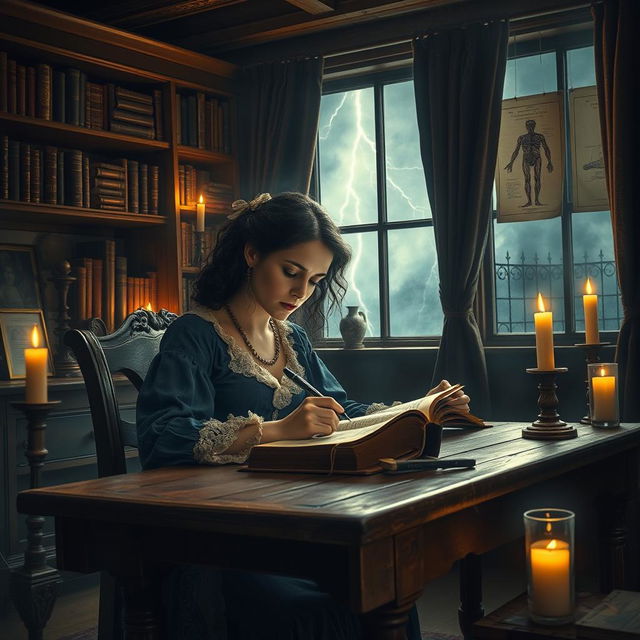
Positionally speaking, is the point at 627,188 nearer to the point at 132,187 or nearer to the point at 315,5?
the point at 315,5

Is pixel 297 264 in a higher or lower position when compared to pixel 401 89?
lower

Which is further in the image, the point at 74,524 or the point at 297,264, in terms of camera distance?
the point at 297,264

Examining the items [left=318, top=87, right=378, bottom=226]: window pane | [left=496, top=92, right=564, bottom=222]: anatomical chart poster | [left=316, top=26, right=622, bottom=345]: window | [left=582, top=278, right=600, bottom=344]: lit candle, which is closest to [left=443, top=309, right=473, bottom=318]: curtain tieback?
[left=316, top=26, right=622, bottom=345]: window

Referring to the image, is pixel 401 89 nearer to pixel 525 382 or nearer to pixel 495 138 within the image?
pixel 495 138

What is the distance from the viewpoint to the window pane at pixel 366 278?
14.9 ft

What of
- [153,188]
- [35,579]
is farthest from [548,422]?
[153,188]

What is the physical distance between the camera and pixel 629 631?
4.78ft

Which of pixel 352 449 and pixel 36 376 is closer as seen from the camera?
pixel 352 449

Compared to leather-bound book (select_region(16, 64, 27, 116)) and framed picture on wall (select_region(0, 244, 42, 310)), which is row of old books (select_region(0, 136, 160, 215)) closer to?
leather-bound book (select_region(16, 64, 27, 116))

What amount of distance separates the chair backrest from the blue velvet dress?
0.52ft

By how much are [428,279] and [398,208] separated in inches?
15.2

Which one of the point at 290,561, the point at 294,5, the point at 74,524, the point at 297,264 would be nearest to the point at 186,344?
the point at 297,264

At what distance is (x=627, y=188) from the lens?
11.6ft

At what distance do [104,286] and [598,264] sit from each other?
223cm
